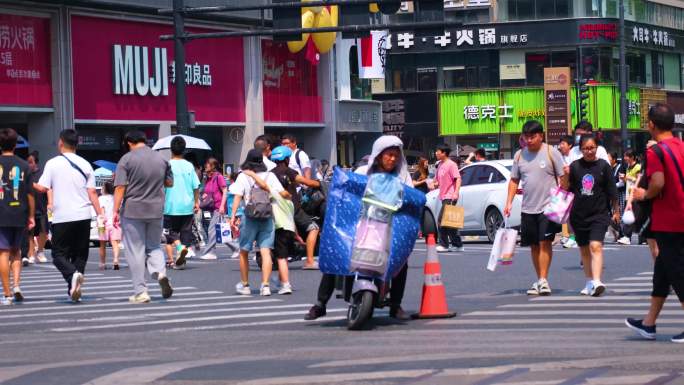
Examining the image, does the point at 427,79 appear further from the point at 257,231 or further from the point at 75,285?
the point at 75,285

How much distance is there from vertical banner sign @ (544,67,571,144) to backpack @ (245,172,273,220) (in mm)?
49735

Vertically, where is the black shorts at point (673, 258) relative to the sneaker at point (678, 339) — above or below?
above

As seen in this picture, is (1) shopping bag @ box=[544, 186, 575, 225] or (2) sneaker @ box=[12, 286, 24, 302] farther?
(2) sneaker @ box=[12, 286, 24, 302]

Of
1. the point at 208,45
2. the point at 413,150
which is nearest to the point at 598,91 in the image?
the point at 413,150

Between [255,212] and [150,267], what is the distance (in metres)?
1.27

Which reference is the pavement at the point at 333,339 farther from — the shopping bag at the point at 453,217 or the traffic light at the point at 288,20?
the traffic light at the point at 288,20

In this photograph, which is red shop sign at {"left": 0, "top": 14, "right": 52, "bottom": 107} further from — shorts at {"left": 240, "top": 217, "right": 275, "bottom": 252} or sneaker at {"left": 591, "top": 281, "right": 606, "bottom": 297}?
sneaker at {"left": 591, "top": 281, "right": 606, "bottom": 297}

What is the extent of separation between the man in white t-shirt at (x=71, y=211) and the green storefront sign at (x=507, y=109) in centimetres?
5188

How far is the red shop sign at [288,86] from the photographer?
4525 centimetres

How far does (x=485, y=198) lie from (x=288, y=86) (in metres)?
20.0

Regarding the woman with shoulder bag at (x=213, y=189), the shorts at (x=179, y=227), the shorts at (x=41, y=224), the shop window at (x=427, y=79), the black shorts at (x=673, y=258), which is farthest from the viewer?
the shop window at (x=427, y=79)

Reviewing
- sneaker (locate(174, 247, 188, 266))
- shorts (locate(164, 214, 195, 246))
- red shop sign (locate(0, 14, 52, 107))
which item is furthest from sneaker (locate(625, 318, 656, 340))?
red shop sign (locate(0, 14, 52, 107))

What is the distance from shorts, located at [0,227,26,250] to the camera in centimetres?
1563

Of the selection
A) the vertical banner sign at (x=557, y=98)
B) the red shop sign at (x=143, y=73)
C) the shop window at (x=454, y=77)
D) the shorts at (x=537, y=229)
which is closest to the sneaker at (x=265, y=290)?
the shorts at (x=537, y=229)
